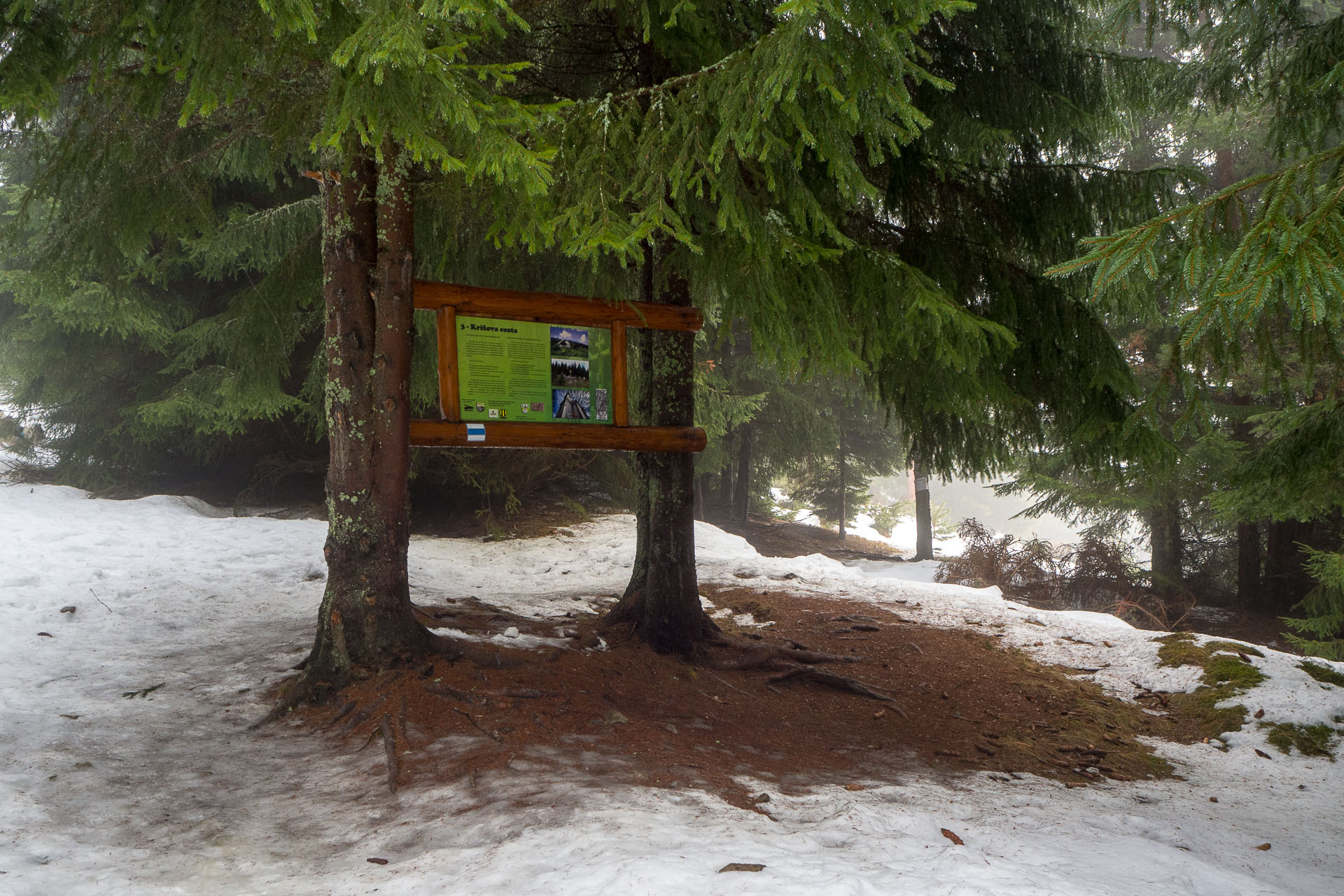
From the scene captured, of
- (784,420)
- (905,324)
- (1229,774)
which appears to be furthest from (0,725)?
(784,420)

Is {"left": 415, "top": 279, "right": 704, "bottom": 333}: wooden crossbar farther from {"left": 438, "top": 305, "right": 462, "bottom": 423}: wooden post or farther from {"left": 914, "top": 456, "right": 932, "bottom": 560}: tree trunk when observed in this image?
{"left": 914, "top": 456, "right": 932, "bottom": 560}: tree trunk

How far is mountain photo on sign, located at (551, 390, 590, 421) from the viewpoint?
546 cm

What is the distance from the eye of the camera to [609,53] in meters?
6.48

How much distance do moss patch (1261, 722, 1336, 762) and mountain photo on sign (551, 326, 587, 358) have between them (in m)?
5.67

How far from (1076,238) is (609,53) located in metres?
3.93

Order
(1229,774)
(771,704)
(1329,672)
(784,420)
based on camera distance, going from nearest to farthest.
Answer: (1229,774), (771,704), (1329,672), (784,420)

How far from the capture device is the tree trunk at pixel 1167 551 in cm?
1318

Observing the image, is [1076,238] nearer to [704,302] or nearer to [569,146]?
[704,302]

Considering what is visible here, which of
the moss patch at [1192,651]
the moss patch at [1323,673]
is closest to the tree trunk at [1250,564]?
the moss patch at [1192,651]

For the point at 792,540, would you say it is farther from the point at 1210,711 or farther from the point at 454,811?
the point at 454,811

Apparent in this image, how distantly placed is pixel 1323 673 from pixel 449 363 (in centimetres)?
744

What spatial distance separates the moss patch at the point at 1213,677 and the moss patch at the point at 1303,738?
0.22m

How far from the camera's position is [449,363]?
5.14 metres

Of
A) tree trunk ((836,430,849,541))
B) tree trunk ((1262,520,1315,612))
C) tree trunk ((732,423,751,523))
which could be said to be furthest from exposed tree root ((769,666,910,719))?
tree trunk ((836,430,849,541))
